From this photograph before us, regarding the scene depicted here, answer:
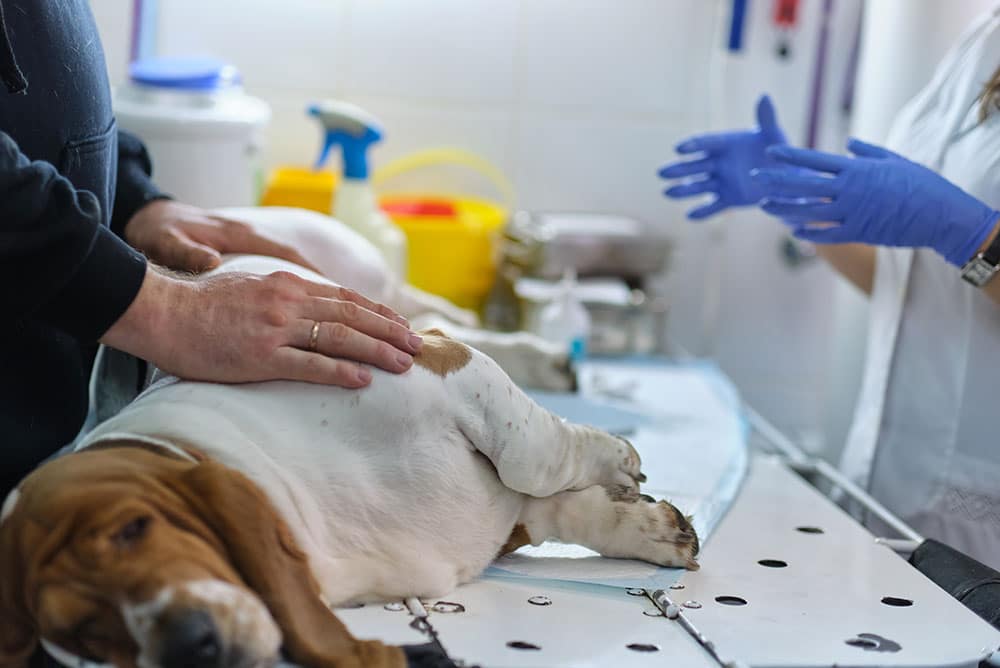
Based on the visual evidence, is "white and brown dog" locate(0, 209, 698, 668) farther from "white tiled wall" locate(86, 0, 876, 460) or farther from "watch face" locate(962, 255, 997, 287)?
"white tiled wall" locate(86, 0, 876, 460)

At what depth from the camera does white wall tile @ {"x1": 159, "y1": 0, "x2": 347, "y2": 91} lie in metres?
2.62

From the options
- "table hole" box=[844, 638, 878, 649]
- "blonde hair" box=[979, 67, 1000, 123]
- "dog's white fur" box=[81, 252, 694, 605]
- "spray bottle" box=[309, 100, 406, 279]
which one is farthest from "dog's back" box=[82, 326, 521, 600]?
"spray bottle" box=[309, 100, 406, 279]

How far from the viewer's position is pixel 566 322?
7.48ft

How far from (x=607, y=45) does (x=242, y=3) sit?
2.70ft

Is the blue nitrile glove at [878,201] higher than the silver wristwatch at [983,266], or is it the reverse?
the blue nitrile glove at [878,201]

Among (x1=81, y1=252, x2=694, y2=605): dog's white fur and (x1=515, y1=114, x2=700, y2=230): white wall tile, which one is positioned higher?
(x1=515, y1=114, x2=700, y2=230): white wall tile

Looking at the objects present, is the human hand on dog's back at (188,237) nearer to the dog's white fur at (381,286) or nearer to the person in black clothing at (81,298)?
the dog's white fur at (381,286)

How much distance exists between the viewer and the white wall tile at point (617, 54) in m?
2.79

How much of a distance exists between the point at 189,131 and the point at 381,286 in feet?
1.46

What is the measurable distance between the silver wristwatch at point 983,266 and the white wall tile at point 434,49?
4.56ft

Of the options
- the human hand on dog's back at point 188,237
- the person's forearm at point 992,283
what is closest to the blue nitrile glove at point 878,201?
the person's forearm at point 992,283

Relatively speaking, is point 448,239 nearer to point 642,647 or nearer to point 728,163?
point 728,163

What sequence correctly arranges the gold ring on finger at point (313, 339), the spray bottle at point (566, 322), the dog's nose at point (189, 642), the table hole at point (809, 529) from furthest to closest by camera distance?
the spray bottle at point (566, 322), the table hole at point (809, 529), the gold ring on finger at point (313, 339), the dog's nose at point (189, 642)

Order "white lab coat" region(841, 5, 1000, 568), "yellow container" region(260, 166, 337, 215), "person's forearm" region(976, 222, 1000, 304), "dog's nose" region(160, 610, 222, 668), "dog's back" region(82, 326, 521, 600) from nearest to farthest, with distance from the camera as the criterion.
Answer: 1. "dog's nose" region(160, 610, 222, 668)
2. "dog's back" region(82, 326, 521, 600)
3. "person's forearm" region(976, 222, 1000, 304)
4. "white lab coat" region(841, 5, 1000, 568)
5. "yellow container" region(260, 166, 337, 215)
